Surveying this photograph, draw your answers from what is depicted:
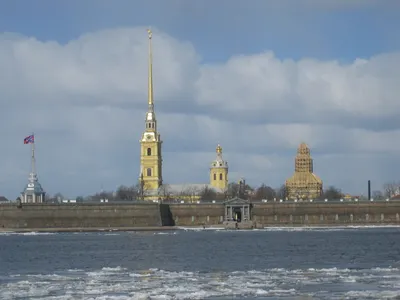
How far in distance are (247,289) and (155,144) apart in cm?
13492

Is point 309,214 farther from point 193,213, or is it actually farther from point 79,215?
point 79,215

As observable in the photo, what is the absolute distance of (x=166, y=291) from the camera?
47125 mm

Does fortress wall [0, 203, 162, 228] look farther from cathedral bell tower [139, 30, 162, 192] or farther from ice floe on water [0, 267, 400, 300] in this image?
ice floe on water [0, 267, 400, 300]

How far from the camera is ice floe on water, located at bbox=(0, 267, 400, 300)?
149 feet

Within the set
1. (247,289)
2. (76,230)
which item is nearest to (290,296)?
(247,289)

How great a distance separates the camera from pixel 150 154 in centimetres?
18400

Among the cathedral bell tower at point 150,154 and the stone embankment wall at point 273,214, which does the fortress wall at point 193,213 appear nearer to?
the stone embankment wall at point 273,214

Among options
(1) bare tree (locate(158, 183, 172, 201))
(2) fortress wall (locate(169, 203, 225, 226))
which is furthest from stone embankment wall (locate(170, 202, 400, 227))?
(1) bare tree (locate(158, 183, 172, 201))

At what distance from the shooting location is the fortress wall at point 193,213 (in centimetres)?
14600

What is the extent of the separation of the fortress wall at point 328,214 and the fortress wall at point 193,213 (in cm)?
573

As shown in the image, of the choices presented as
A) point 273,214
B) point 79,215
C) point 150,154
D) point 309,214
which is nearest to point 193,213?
point 273,214

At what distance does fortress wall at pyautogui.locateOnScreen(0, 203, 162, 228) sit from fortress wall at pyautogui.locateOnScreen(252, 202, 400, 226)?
13.6m

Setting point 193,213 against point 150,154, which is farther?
point 150,154

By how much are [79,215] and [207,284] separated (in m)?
90.2
